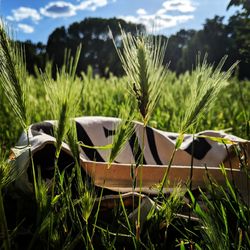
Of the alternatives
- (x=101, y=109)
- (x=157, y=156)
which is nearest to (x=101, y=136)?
(x=157, y=156)

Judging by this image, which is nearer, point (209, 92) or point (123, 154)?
point (209, 92)

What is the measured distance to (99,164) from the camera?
109 cm

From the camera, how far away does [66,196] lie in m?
0.75

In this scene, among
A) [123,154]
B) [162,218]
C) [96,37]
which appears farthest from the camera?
[96,37]

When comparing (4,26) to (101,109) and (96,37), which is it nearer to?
(101,109)

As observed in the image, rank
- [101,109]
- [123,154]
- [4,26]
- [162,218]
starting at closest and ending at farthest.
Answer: [4,26] → [162,218] → [123,154] → [101,109]

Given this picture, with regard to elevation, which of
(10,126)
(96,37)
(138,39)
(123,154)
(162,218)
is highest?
(138,39)

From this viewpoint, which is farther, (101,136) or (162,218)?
(101,136)

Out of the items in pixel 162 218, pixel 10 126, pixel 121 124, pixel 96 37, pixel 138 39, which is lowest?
pixel 96 37

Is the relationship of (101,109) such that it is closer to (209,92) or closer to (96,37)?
(209,92)

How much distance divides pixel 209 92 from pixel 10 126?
1.73 meters

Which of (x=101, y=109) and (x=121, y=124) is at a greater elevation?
(x=121, y=124)

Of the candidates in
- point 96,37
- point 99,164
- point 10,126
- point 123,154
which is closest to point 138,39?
point 99,164

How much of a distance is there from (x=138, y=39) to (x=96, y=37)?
47324mm
